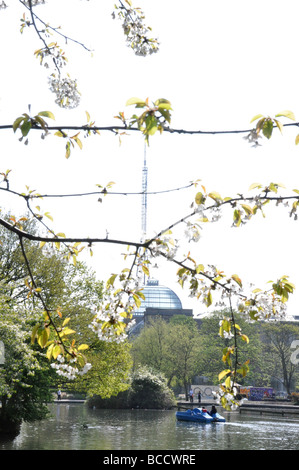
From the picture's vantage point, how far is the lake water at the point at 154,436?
69.5 ft

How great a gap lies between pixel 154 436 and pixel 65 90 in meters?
23.6

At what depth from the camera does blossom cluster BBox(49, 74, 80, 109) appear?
447 centimetres

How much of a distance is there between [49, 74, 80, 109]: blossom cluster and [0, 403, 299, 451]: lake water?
1837 cm

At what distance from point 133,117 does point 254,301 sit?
1429mm

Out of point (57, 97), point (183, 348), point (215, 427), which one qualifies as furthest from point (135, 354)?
point (57, 97)

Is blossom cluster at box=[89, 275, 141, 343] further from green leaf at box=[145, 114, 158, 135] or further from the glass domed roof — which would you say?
the glass domed roof

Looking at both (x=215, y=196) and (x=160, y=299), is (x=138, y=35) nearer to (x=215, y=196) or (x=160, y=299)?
(x=215, y=196)

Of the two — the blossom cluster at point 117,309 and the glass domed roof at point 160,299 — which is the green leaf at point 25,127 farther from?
the glass domed roof at point 160,299

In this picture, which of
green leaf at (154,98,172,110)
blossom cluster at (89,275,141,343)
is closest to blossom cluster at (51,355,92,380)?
blossom cluster at (89,275,141,343)

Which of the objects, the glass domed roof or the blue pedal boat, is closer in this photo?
the blue pedal boat

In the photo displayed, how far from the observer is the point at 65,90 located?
4.47 metres

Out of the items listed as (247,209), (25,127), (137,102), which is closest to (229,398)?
(247,209)

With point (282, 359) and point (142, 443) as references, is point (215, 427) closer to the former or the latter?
point (142, 443)

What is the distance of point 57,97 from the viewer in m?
4.51
